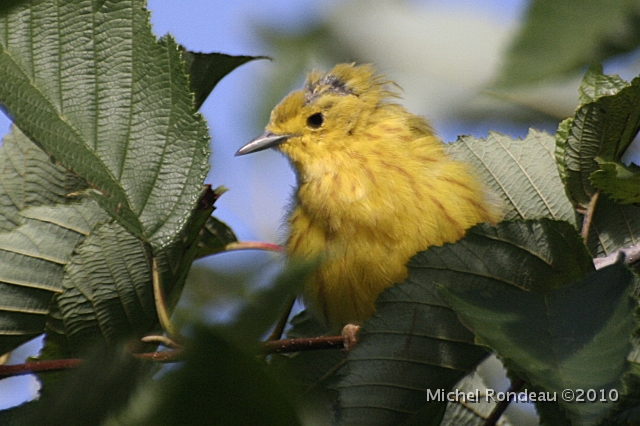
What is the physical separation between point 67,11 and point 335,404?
1.27m

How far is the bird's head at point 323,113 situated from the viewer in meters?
3.79

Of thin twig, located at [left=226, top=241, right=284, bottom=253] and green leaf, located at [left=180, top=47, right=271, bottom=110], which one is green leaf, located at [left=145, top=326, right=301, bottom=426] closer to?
green leaf, located at [left=180, top=47, right=271, bottom=110]

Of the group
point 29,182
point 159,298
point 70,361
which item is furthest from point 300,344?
point 29,182

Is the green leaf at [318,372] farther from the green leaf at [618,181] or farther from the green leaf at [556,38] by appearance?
the green leaf at [556,38]

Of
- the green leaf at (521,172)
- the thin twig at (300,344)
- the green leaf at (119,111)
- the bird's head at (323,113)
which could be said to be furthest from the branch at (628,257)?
the bird's head at (323,113)

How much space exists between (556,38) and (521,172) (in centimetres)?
224

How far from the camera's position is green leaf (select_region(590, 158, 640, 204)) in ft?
6.41

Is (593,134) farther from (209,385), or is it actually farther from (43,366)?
(209,385)

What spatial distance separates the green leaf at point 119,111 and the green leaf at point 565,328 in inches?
31.3

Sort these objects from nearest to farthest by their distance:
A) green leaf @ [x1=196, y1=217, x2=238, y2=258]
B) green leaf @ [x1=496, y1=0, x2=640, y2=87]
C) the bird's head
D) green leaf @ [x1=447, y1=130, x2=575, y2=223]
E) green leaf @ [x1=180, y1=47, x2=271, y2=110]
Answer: green leaf @ [x1=496, y1=0, x2=640, y2=87] → green leaf @ [x1=180, y1=47, x2=271, y2=110] → green leaf @ [x1=447, y1=130, x2=575, y2=223] → green leaf @ [x1=196, y1=217, x2=238, y2=258] → the bird's head

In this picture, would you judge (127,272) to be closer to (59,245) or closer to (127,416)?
(59,245)

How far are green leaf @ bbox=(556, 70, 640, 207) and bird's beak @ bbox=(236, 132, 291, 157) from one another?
1753 mm

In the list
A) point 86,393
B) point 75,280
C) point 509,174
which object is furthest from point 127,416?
point 509,174

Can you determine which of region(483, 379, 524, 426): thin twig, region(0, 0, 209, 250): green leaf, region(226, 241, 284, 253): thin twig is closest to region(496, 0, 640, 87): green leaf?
region(483, 379, 524, 426): thin twig
